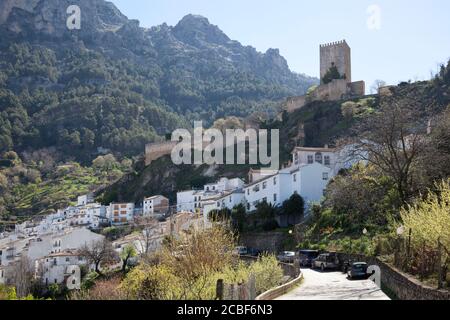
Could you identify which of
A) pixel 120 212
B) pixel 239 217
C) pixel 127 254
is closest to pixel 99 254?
pixel 127 254

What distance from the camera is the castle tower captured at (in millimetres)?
108062

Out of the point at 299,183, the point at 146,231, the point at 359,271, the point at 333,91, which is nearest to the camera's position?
the point at 359,271

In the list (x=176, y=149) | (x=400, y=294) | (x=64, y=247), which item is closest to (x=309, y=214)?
(x=400, y=294)

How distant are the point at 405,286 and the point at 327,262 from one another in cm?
1393

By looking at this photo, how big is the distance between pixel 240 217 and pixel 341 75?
186ft

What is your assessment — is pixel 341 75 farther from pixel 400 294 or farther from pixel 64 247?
pixel 400 294

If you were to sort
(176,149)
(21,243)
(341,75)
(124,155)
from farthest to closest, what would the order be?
(124,155) < (176,149) < (341,75) < (21,243)

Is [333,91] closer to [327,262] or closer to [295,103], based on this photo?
[295,103]

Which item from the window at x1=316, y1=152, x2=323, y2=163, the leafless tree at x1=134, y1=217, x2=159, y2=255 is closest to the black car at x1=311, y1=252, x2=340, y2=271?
the leafless tree at x1=134, y1=217, x2=159, y2=255

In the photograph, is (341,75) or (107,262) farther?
(341,75)

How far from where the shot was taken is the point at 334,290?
22.1 m

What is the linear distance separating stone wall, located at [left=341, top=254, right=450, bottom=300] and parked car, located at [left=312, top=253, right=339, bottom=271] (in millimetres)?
6150

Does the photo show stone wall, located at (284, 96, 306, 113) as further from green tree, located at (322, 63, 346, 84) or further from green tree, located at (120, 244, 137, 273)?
green tree, located at (120, 244, 137, 273)

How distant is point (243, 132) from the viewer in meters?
111
